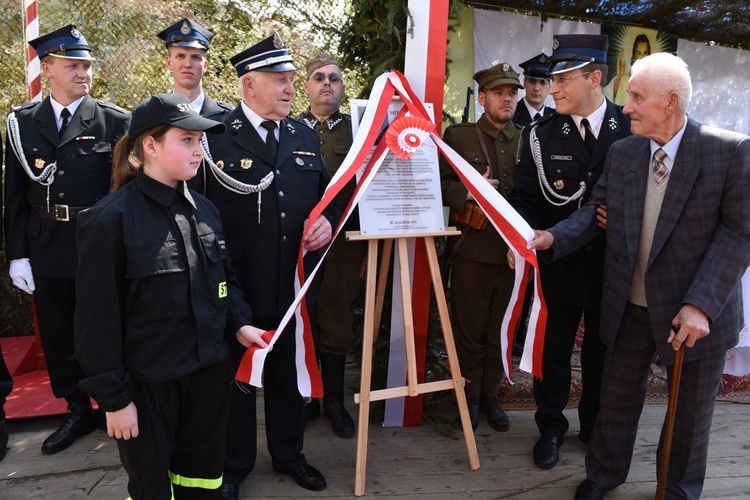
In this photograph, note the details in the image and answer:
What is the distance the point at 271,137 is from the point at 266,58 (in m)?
0.34

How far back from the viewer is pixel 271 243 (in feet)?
8.66

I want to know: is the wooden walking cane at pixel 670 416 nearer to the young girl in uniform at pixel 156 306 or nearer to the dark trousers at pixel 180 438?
the young girl in uniform at pixel 156 306

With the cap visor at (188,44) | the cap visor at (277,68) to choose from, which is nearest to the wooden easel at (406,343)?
the cap visor at (277,68)

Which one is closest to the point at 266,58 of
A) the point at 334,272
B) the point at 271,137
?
the point at 271,137

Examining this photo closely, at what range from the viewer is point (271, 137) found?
8.76 feet

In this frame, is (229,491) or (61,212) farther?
(61,212)

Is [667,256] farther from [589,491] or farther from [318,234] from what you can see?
[318,234]

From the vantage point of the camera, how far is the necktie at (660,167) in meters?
2.54

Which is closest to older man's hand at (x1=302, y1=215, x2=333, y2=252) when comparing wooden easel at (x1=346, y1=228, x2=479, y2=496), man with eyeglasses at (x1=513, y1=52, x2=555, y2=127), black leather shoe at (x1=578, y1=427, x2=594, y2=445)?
wooden easel at (x1=346, y1=228, x2=479, y2=496)

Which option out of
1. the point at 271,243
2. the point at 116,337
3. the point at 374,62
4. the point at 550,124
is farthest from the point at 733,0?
the point at 116,337

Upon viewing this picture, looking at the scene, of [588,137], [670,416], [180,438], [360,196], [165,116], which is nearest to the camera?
[165,116]

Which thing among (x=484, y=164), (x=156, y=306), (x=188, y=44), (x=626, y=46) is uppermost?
(x=626, y=46)

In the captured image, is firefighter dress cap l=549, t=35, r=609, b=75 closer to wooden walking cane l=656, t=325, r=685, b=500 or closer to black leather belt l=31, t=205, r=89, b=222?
wooden walking cane l=656, t=325, r=685, b=500

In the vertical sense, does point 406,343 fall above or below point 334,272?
below
